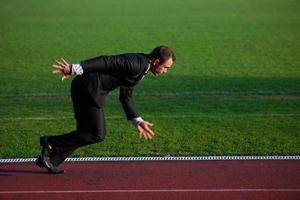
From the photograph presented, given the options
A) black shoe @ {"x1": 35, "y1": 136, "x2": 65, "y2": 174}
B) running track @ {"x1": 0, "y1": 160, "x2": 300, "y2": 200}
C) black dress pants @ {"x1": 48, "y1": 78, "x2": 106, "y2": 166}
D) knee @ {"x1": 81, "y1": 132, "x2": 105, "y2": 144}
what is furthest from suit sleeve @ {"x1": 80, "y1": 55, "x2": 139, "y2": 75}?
running track @ {"x1": 0, "y1": 160, "x2": 300, "y2": 200}

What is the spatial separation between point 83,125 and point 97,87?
608mm

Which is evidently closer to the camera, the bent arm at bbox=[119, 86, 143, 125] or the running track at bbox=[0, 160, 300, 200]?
the running track at bbox=[0, 160, 300, 200]

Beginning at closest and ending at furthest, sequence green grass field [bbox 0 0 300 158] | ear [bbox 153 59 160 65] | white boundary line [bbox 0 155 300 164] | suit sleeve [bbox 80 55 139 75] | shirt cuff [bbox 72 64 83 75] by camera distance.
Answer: shirt cuff [bbox 72 64 83 75] → suit sleeve [bbox 80 55 139 75] → ear [bbox 153 59 160 65] → white boundary line [bbox 0 155 300 164] → green grass field [bbox 0 0 300 158]

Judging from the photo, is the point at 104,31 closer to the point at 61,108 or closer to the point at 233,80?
the point at 233,80

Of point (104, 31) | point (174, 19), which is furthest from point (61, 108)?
point (174, 19)

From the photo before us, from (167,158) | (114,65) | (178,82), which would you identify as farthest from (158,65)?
(178,82)

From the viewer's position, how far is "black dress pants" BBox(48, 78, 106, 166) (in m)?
7.80

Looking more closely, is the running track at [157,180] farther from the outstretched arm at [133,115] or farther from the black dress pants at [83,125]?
the outstretched arm at [133,115]

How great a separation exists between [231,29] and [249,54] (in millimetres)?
7569

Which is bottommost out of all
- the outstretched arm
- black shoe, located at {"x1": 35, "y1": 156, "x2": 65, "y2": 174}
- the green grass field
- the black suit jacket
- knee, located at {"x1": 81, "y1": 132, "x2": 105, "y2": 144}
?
the green grass field

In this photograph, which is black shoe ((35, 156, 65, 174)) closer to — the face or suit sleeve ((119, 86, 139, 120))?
suit sleeve ((119, 86, 139, 120))

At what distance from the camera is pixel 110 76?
A: 7652mm

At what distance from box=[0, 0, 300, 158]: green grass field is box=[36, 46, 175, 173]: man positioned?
127 centimetres

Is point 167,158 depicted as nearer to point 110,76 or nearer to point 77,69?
point 110,76
